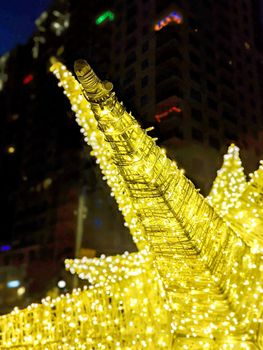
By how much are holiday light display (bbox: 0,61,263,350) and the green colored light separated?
755 inches

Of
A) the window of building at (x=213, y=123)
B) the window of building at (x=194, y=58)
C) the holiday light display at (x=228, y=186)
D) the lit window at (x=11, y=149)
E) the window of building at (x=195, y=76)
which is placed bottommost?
the holiday light display at (x=228, y=186)

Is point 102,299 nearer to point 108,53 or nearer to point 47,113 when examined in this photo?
point 108,53

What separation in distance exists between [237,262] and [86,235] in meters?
21.0

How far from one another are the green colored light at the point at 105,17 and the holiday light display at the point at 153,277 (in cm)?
1919

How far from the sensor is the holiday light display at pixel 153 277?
250cm

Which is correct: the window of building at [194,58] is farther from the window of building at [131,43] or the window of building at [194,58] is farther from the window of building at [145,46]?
the window of building at [131,43]

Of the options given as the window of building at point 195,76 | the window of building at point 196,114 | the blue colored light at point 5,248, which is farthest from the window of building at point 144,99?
the blue colored light at point 5,248

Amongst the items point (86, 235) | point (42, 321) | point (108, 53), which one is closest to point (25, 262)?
point (86, 235)

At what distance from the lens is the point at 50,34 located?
3266cm

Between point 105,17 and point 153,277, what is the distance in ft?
66.9

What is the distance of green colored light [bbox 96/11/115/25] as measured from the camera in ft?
70.1

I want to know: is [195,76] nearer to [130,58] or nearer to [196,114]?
[196,114]

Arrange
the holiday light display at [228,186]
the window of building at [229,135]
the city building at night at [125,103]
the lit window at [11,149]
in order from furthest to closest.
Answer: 1. the lit window at [11,149]
2. the city building at night at [125,103]
3. the window of building at [229,135]
4. the holiday light display at [228,186]

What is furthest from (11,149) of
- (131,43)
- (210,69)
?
(210,69)
